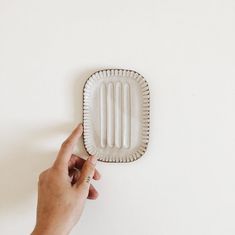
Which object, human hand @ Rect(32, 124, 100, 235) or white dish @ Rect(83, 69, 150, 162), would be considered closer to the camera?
human hand @ Rect(32, 124, 100, 235)

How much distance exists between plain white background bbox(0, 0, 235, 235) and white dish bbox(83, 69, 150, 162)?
0.09ft

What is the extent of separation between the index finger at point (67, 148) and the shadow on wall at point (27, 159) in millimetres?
50

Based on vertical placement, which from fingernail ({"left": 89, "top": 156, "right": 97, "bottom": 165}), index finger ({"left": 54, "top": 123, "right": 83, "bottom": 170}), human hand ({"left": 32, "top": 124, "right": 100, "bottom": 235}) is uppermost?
index finger ({"left": 54, "top": 123, "right": 83, "bottom": 170})

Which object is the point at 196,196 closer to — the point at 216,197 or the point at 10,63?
the point at 216,197

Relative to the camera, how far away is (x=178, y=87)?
84cm

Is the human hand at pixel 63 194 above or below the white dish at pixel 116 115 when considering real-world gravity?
below

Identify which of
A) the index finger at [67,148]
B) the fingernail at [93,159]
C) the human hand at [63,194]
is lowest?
the human hand at [63,194]

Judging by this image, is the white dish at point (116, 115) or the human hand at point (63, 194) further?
the white dish at point (116, 115)

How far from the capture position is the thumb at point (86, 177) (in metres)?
0.78

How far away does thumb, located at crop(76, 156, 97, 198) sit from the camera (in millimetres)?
779

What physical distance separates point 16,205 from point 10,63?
439 mm

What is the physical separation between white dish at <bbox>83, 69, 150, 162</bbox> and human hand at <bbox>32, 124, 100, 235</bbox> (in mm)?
53

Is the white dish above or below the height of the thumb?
above

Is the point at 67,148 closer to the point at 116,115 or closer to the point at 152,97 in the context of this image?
the point at 116,115
